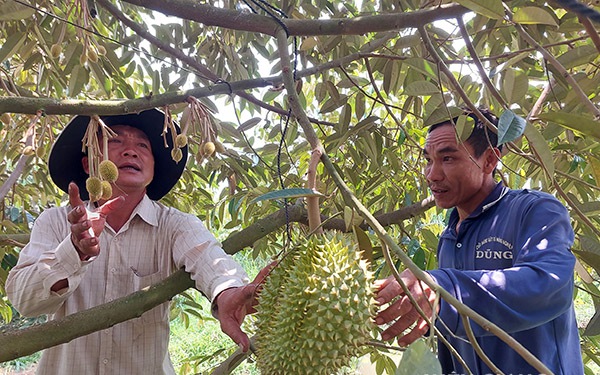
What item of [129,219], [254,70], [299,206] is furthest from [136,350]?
[254,70]

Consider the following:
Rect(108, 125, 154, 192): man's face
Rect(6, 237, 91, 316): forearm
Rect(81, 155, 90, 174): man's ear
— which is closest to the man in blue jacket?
Rect(6, 237, 91, 316): forearm

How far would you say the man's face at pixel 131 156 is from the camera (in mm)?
1293

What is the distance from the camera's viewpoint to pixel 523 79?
2.82 ft

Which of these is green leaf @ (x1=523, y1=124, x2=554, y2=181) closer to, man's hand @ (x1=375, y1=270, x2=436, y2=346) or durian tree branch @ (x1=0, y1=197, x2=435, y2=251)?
man's hand @ (x1=375, y1=270, x2=436, y2=346)

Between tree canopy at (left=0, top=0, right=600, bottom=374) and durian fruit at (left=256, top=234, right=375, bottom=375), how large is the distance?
72 mm

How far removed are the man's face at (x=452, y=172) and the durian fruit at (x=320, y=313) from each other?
0.70 meters

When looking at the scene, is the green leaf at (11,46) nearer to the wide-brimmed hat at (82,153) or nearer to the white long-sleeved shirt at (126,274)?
the wide-brimmed hat at (82,153)

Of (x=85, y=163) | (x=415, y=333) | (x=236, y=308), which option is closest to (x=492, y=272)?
(x=415, y=333)

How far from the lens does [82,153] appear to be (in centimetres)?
144

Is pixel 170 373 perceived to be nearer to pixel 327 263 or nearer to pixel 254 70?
pixel 327 263

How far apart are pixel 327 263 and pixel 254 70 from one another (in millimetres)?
1542

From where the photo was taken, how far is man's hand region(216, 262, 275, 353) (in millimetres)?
933

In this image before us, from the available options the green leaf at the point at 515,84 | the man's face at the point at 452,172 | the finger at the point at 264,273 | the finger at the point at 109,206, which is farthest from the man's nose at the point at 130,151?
the green leaf at the point at 515,84

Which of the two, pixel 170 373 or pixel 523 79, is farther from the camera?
pixel 170 373
